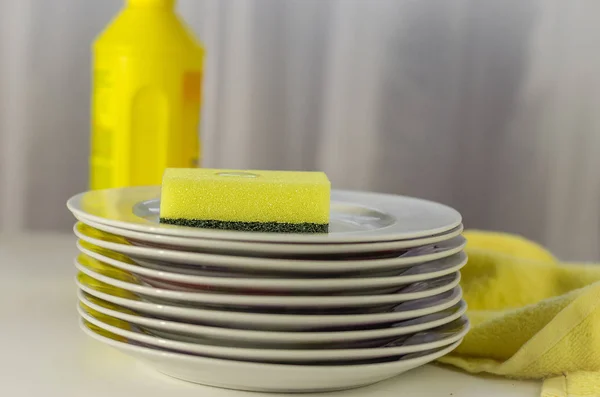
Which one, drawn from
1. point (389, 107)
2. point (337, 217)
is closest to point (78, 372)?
point (337, 217)

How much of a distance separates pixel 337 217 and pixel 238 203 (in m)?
0.18

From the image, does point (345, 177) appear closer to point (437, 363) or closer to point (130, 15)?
point (130, 15)

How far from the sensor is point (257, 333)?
47 centimetres

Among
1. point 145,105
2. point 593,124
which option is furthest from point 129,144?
point 593,124

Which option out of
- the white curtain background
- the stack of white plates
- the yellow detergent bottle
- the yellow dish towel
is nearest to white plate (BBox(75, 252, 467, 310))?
the stack of white plates

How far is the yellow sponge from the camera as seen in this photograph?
54 centimetres

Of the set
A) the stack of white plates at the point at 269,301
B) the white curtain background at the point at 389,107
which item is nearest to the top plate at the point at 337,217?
the stack of white plates at the point at 269,301

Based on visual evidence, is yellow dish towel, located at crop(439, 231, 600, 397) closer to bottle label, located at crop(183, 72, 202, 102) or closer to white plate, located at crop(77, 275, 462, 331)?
white plate, located at crop(77, 275, 462, 331)

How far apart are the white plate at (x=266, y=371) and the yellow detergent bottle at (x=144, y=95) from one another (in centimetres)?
37

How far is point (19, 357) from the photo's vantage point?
1.91 feet

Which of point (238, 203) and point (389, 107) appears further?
point (389, 107)

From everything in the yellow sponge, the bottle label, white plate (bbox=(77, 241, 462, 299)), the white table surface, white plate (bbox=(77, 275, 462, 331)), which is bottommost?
the white table surface

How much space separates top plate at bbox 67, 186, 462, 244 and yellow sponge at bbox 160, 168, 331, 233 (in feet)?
0.08

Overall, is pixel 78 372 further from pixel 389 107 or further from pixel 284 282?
pixel 389 107
